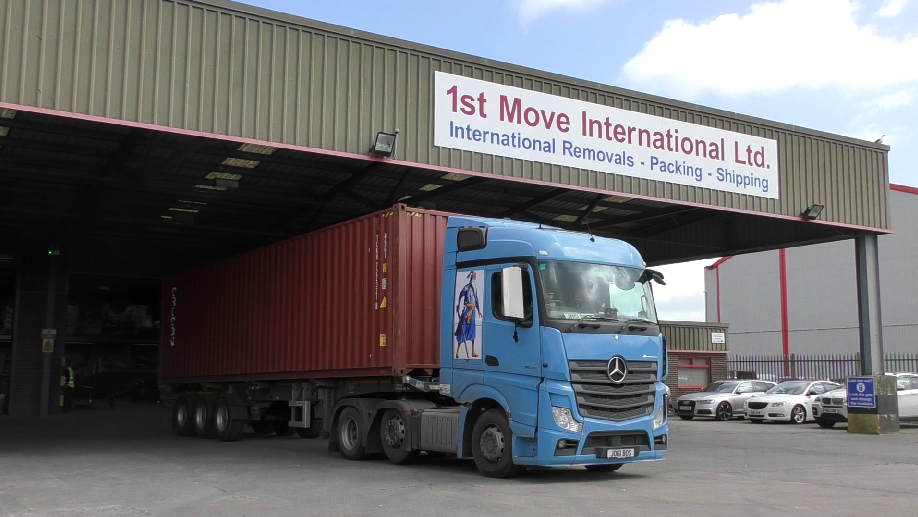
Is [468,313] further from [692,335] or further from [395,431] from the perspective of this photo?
[692,335]

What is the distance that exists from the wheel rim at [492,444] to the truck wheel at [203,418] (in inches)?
383

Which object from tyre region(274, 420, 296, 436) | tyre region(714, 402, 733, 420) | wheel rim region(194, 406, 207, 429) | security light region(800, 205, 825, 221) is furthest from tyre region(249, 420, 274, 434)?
tyre region(714, 402, 733, 420)

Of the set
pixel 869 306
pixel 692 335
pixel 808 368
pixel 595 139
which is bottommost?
pixel 808 368

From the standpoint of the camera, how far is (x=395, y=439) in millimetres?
13445

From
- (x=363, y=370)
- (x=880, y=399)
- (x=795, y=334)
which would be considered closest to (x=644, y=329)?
(x=363, y=370)

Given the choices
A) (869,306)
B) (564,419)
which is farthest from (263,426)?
(869,306)

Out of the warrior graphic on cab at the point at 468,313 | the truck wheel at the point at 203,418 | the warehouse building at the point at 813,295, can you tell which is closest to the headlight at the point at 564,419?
the warrior graphic on cab at the point at 468,313

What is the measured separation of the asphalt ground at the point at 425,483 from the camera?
9.19m

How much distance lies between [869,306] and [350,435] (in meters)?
14.0

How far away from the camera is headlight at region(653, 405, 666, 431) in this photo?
1166 cm

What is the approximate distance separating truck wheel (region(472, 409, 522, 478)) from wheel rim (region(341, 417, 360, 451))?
3102mm

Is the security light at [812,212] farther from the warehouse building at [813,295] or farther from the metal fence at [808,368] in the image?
the warehouse building at [813,295]

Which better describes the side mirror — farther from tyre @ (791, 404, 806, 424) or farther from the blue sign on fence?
tyre @ (791, 404, 806, 424)

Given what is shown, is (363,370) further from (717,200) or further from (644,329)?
(717,200)
